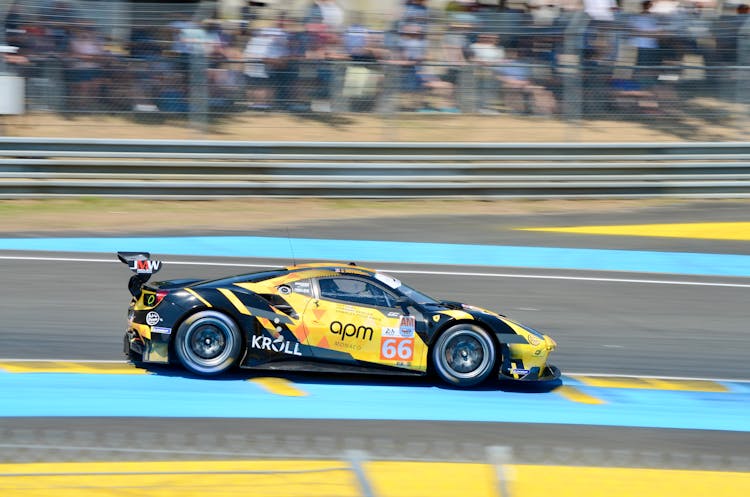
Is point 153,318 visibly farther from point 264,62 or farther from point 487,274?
point 264,62

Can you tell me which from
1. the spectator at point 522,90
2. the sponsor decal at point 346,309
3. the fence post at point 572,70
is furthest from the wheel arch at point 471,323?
the fence post at point 572,70

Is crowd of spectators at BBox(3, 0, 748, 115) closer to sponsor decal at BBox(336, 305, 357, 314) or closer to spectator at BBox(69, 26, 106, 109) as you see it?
spectator at BBox(69, 26, 106, 109)

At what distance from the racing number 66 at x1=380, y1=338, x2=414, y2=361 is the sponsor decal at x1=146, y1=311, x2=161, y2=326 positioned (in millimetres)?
1802

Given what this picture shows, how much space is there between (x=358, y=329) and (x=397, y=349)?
1.18 feet

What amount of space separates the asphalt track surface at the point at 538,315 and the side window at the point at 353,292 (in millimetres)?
1119

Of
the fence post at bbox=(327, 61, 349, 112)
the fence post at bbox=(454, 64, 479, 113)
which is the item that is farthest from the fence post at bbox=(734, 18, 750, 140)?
the fence post at bbox=(327, 61, 349, 112)

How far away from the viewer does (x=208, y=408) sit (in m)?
7.67

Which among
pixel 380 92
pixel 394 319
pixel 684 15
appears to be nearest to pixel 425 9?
pixel 380 92

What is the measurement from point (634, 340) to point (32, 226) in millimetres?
8396

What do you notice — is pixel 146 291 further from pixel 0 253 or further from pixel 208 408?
pixel 0 253

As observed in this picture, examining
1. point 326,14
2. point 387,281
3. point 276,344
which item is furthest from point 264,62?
point 276,344

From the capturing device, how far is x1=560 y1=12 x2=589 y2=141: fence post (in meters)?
16.2

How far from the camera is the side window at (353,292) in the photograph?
828cm

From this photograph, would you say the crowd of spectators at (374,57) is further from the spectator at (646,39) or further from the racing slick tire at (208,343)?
the racing slick tire at (208,343)
